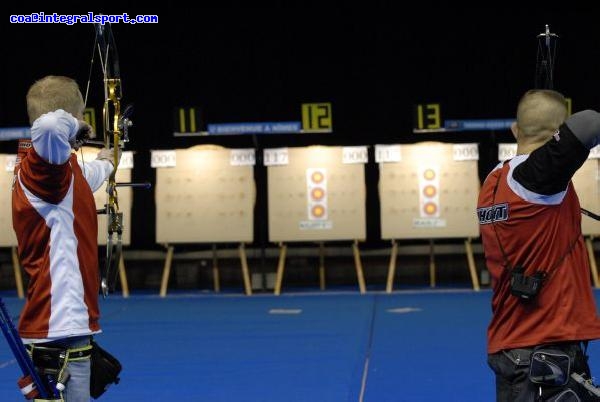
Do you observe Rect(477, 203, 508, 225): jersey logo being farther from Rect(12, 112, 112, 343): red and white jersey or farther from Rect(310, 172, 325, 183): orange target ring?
Rect(310, 172, 325, 183): orange target ring

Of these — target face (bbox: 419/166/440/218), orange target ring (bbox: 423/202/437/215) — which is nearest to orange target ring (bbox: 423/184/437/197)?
target face (bbox: 419/166/440/218)

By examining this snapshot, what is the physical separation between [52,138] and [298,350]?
3.27 meters

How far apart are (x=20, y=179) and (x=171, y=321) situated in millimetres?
4412

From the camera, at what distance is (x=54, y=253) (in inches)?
80.0

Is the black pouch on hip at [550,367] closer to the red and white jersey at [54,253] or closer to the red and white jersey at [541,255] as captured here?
the red and white jersey at [541,255]

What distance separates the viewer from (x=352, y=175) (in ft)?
27.9

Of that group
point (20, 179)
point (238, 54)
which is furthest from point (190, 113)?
point (20, 179)

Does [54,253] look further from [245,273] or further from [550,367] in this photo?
[245,273]

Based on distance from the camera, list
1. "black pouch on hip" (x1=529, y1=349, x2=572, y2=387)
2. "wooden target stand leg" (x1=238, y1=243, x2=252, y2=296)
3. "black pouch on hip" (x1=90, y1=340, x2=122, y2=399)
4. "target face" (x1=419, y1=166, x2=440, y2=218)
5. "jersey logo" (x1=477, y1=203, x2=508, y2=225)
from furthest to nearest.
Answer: "target face" (x1=419, y1=166, x2=440, y2=218)
"wooden target stand leg" (x1=238, y1=243, x2=252, y2=296)
"black pouch on hip" (x1=90, y1=340, x2=122, y2=399)
"jersey logo" (x1=477, y1=203, x2=508, y2=225)
"black pouch on hip" (x1=529, y1=349, x2=572, y2=387)

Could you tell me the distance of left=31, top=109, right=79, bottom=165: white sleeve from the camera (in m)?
1.90

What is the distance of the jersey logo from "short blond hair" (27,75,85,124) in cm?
103

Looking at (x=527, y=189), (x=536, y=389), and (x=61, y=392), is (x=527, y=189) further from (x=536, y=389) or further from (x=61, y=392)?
(x=61, y=392)

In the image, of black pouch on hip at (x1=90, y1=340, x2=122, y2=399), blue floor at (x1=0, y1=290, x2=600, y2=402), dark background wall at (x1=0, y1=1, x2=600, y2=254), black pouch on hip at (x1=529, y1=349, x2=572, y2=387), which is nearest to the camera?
black pouch on hip at (x1=529, y1=349, x2=572, y2=387)

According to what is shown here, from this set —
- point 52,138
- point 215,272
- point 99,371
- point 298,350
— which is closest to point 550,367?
point 99,371
